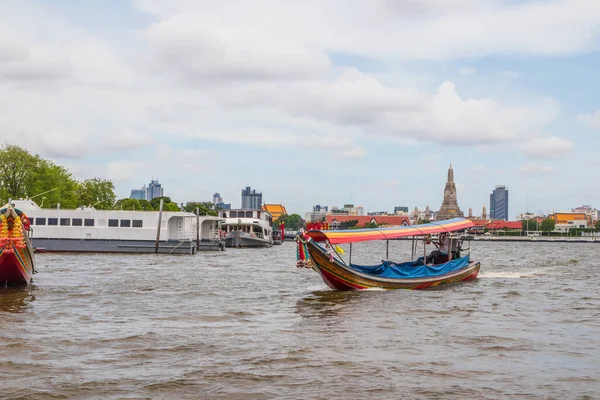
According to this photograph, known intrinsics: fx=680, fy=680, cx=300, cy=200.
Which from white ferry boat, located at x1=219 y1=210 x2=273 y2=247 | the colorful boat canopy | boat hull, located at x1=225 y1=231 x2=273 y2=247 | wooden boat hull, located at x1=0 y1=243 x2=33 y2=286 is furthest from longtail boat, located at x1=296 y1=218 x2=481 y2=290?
white ferry boat, located at x1=219 y1=210 x2=273 y2=247

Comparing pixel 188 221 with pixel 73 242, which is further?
pixel 188 221

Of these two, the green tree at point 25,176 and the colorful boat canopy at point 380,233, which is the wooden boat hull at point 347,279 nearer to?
the colorful boat canopy at point 380,233

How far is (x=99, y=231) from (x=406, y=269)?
35.0 m

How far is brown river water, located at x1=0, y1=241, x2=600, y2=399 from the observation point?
12.9 metres

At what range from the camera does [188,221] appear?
6338 cm

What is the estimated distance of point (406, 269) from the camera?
1284 inches

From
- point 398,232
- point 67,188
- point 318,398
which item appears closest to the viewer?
point 318,398

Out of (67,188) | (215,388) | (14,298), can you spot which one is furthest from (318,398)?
(67,188)

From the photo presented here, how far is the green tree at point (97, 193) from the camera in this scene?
101062 mm

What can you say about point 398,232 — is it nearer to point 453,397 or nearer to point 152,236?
point 453,397

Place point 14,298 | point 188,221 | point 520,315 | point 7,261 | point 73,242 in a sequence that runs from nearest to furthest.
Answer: point 520,315, point 14,298, point 7,261, point 73,242, point 188,221

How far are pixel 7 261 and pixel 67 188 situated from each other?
68137 mm

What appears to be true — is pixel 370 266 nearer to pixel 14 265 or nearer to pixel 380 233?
pixel 380 233

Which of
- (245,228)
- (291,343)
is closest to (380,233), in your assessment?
(291,343)
